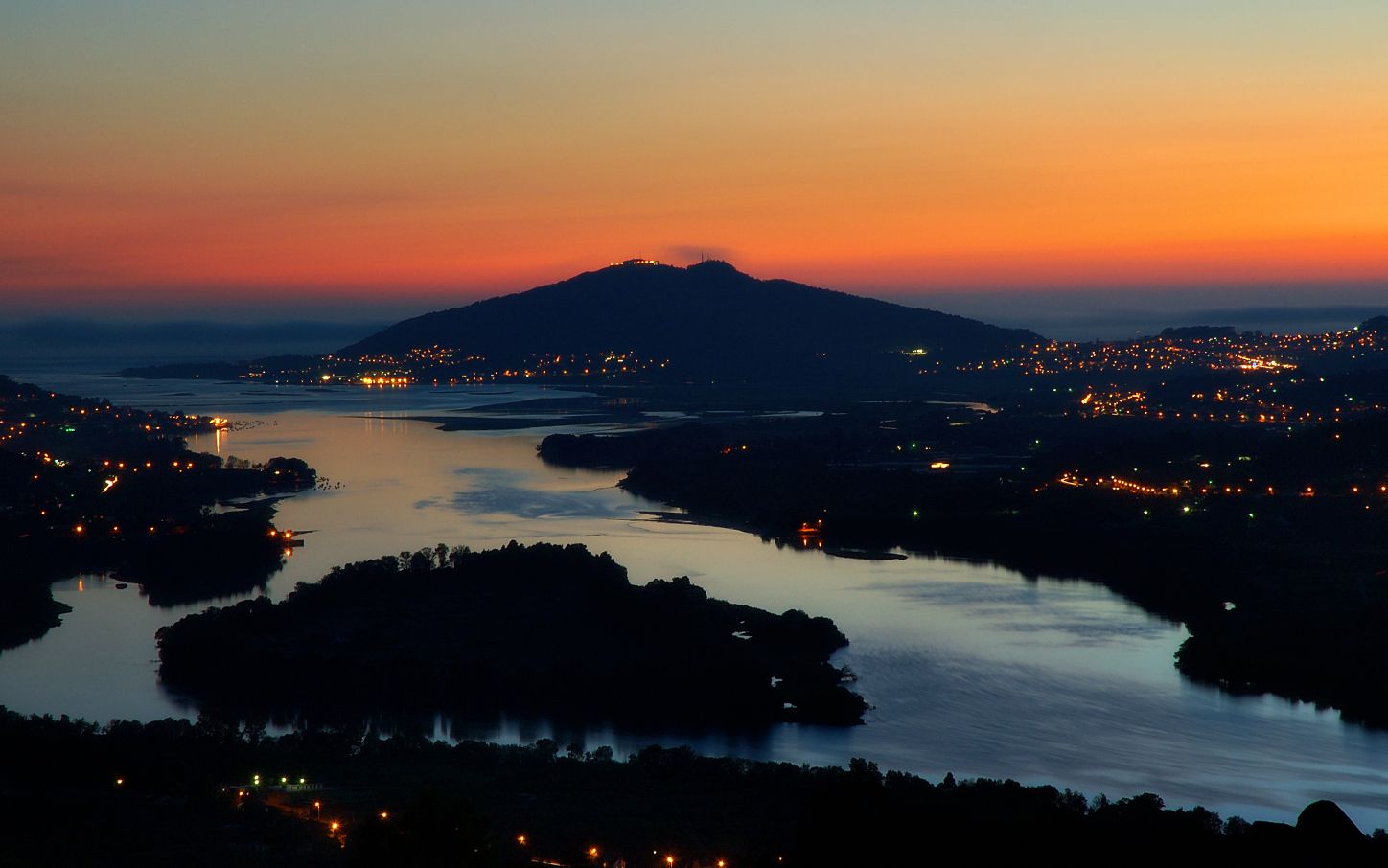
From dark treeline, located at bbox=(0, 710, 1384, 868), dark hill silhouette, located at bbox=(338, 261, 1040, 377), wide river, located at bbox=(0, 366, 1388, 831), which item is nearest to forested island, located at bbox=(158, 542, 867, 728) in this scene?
wide river, located at bbox=(0, 366, 1388, 831)

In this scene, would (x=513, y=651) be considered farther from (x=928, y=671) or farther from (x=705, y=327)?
(x=705, y=327)

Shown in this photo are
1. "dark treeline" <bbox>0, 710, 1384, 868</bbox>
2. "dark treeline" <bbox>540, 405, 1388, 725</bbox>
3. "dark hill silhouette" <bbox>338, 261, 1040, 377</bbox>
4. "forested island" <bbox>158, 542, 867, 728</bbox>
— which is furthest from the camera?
"dark hill silhouette" <bbox>338, 261, 1040, 377</bbox>

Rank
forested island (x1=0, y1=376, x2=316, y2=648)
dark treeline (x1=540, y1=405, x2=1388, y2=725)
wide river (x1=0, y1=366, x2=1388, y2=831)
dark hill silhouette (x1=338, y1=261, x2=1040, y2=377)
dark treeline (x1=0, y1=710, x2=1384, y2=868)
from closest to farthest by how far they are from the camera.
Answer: dark treeline (x1=0, y1=710, x2=1384, y2=868) → wide river (x1=0, y1=366, x2=1388, y2=831) → dark treeline (x1=540, y1=405, x2=1388, y2=725) → forested island (x1=0, y1=376, x2=316, y2=648) → dark hill silhouette (x1=338, y1=261, x2=1040, y2=377)

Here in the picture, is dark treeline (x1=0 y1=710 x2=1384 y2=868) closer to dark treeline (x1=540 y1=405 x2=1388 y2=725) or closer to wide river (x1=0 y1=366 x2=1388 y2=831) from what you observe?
wide river (x1=0 y1=366 x2=1388 y2=831)

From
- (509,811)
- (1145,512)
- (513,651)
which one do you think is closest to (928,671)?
(513,651)

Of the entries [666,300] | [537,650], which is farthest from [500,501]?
[666,300]

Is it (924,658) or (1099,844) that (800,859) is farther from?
(924,658)
